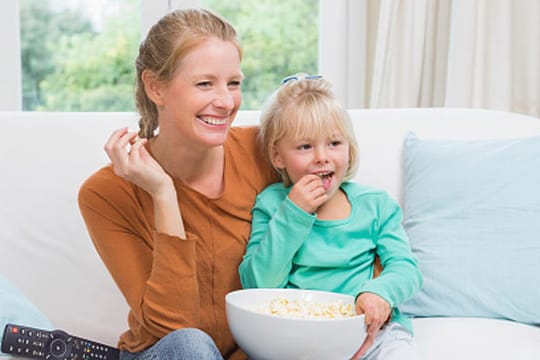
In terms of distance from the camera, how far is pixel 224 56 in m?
1.59

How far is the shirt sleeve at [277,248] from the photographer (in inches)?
64.2

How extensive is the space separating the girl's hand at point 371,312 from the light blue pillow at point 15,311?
0.59 metres

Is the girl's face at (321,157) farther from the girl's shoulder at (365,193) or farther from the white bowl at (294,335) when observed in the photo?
the white bowl at (294,335)

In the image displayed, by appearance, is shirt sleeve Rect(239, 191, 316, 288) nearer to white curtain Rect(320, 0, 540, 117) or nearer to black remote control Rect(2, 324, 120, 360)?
black remote control Rect(2, 324, 120, 360)

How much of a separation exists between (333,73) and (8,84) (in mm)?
1300

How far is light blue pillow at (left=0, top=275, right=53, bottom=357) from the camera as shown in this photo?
4.62ft

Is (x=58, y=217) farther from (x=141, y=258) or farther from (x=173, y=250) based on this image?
(x=173, y=250)

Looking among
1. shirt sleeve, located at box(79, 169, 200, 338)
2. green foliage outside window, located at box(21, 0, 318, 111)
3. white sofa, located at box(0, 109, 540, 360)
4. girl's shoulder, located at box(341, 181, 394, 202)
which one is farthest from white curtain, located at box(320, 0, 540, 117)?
shirt sleeve, located at box(79, 169, 200, 338)

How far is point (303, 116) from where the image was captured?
5.57 ft

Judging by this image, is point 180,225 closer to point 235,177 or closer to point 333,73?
point 235,177

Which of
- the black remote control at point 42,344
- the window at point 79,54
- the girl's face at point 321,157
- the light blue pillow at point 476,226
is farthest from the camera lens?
→ the window at point 79,54

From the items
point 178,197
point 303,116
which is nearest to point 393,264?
point 303,116

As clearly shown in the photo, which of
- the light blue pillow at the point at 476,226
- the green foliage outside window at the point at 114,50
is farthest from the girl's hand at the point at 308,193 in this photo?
the green foliage outside window at the point at 114,50

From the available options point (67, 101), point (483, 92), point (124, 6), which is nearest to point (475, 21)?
point (483, 92)
